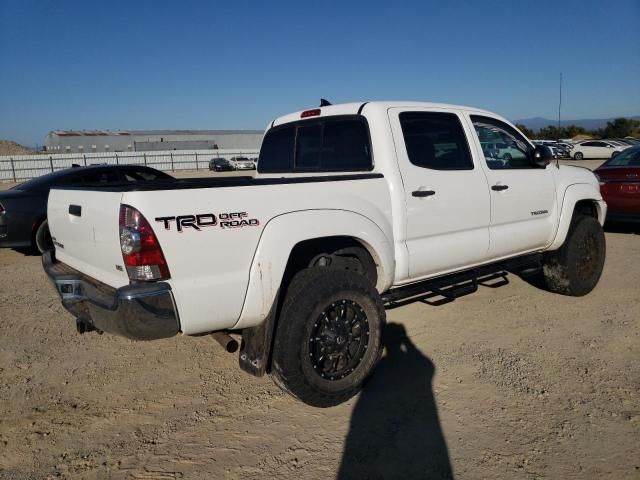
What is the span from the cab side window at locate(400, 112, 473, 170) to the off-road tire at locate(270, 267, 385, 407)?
1203 millimetres

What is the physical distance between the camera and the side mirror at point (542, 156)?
15.5ft

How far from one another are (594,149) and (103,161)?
38.5 metres

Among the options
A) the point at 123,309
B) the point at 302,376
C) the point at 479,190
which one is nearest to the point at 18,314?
the point at 123,309

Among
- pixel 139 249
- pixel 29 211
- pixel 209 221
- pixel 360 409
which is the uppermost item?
pixel 209 221

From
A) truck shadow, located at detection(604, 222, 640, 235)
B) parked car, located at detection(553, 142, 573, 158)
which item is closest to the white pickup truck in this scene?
truck shadow, located at detection(604, 222, 640, 235)

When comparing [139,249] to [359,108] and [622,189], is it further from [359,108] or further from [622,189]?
[622,189]

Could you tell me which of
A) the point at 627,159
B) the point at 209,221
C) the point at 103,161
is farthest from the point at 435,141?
the point at 103,161

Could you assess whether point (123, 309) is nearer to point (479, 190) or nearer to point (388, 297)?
point (388, 297)

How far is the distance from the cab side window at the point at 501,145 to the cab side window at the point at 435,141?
27 cm

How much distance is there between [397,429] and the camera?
3.05 meters

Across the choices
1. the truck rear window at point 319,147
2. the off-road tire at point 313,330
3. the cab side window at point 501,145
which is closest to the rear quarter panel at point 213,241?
the off-road tire at point 313,330

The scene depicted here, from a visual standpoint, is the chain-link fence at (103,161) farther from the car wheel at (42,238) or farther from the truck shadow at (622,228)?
the truck shadow at (622,228)

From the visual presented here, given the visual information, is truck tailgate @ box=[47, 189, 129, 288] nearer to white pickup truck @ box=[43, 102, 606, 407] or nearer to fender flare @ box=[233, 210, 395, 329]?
white pickup truck @ box=[43, 102, 606, 407]

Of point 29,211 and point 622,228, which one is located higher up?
point 29,211
